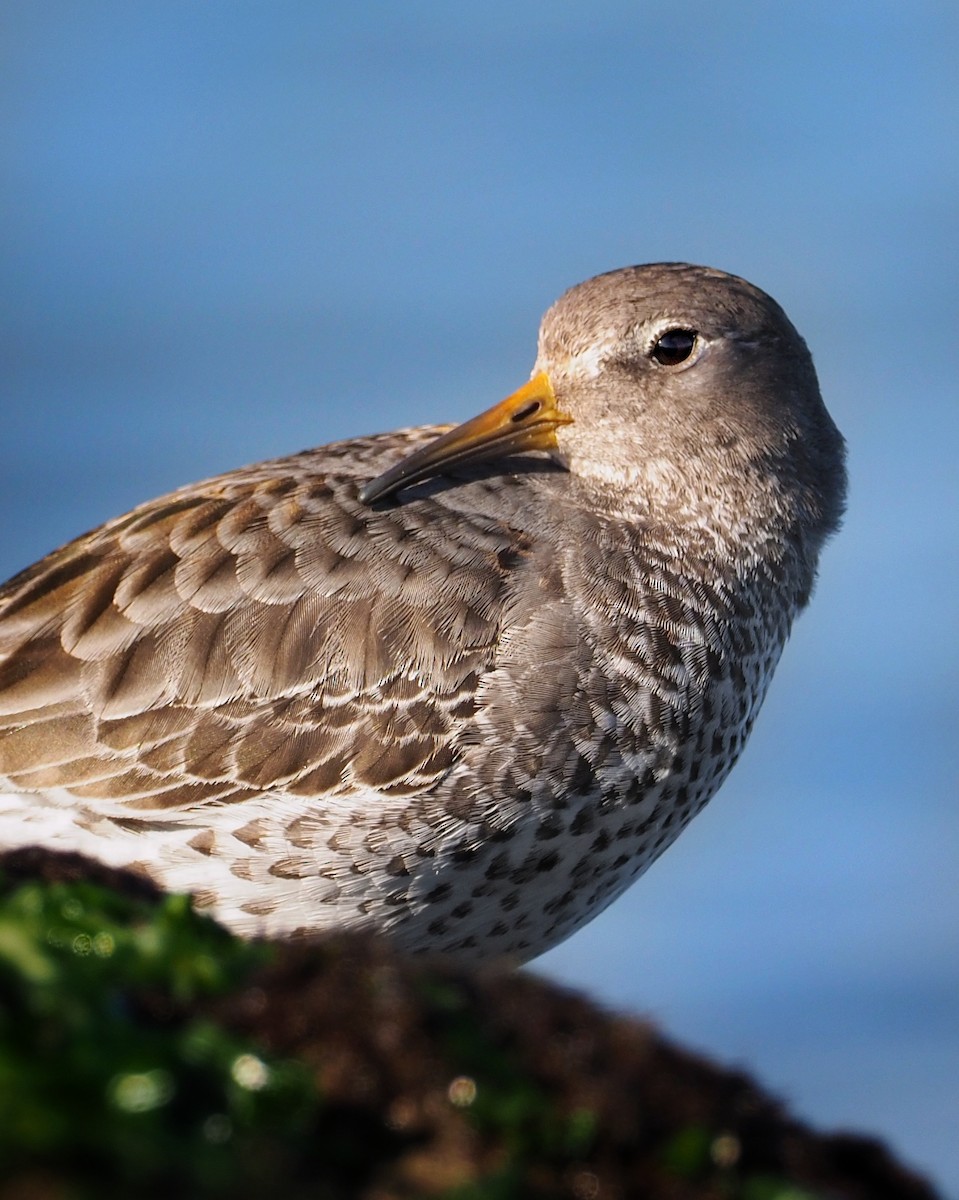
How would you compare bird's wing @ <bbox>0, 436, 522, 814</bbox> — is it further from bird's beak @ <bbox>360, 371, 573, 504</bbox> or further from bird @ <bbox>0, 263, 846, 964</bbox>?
bird's beak @ <bbox>360, 371, 573, 504</bbox>

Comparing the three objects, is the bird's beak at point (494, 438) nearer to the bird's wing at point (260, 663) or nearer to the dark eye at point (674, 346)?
the bird's wing at point (260, 663)

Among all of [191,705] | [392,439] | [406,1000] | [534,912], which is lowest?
[406,1000]

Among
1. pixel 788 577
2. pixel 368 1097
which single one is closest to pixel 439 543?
pixel 788 577

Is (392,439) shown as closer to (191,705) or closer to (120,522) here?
(120,522)

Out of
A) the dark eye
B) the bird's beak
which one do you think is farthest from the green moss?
the dark eye

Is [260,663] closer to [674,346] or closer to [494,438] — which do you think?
[494,438]

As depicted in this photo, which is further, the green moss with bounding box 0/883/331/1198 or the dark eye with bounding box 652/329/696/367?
the dark eye with bounding box 652/329/696/367
